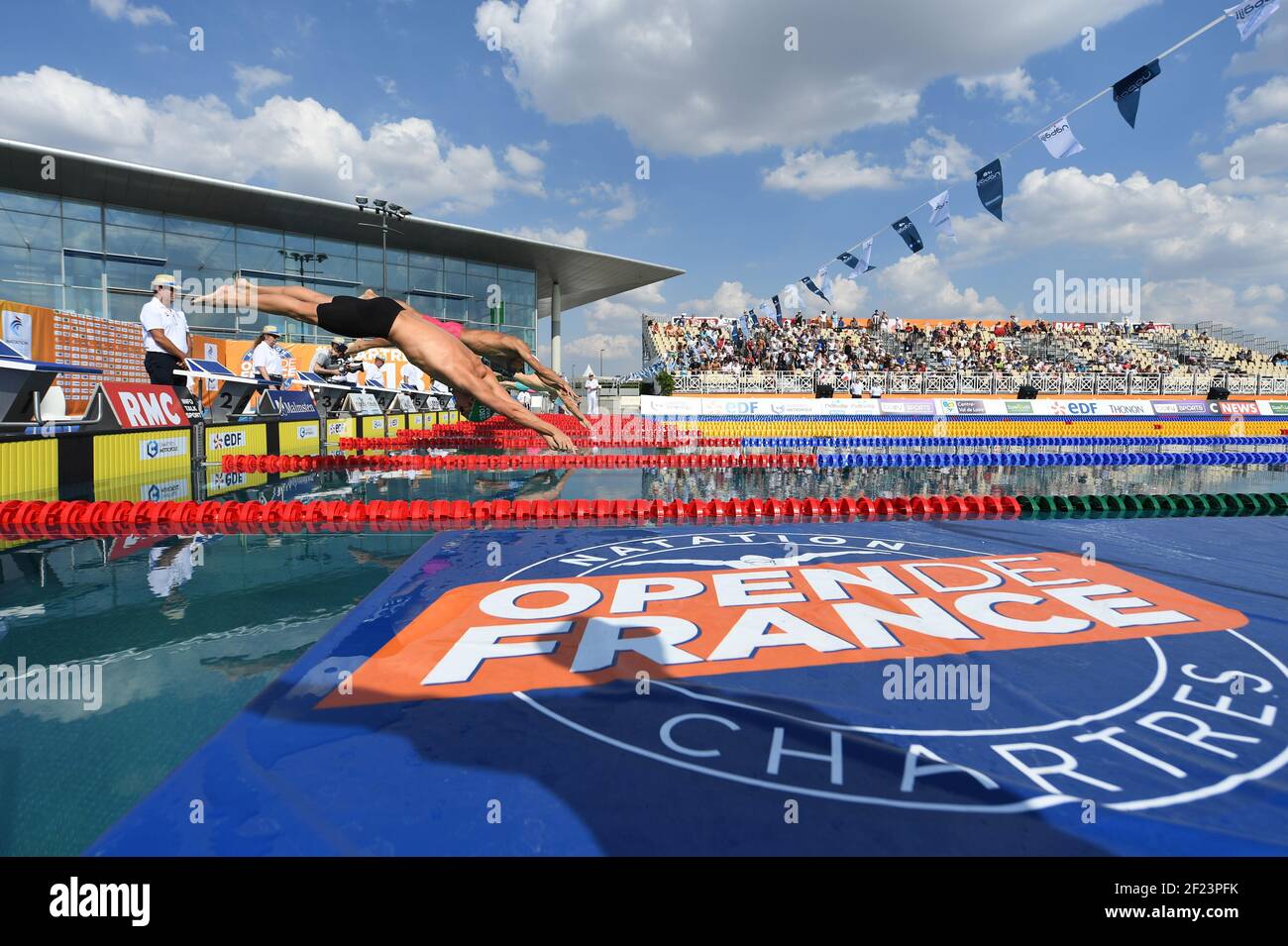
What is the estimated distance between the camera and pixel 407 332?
5242 millimetres

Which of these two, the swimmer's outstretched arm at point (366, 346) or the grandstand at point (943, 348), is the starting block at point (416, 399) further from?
the grandstand at point (943, 348)

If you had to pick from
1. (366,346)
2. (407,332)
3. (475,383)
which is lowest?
(475,383)

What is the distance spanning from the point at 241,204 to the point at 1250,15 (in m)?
31.6

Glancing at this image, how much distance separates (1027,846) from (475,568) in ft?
11.3

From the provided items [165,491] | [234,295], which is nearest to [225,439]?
[165,491]

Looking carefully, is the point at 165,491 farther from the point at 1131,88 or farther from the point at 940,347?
the point at 940,347

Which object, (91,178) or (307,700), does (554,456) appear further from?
(91,178)

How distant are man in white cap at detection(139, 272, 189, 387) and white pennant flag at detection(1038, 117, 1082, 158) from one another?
1556cm

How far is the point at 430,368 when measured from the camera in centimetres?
519

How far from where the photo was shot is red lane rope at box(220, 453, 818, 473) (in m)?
9.88

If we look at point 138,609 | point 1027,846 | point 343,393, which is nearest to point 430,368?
point 138,609

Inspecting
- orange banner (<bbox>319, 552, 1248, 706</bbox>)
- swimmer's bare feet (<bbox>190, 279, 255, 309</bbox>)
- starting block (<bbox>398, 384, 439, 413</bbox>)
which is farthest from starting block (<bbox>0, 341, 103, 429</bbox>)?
starting block (<bbox>398, 384, 439, 413</bbox>)

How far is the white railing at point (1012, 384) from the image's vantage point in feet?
90.4

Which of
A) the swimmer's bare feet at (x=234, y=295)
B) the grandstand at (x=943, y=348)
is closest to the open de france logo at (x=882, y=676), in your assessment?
the swimmer's bare feet at (x=234, y=295)
